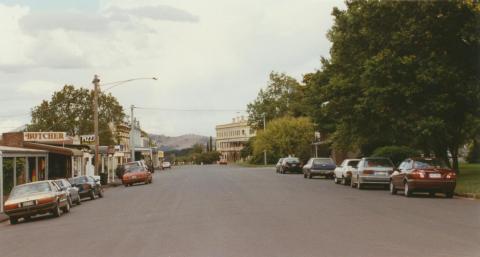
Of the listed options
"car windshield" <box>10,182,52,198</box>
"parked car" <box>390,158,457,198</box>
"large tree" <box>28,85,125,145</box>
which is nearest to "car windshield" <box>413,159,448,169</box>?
"parked car" <box>390,158,457,198</box>

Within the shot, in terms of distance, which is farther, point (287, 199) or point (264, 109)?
point (264, 109)

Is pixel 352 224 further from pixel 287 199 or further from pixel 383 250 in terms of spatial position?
pixel 287 199

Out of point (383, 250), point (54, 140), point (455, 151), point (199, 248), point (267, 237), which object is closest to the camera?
point (383, 250)

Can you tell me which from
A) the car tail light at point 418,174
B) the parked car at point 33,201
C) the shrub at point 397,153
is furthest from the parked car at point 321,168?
the parked car at point 33,201

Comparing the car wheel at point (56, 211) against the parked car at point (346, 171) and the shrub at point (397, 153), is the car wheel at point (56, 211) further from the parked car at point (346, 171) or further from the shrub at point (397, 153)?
the shrub at point (397, 153)

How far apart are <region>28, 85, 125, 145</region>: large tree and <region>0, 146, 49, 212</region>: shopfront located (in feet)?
95.5

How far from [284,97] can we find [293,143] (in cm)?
2547

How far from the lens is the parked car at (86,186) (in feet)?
104

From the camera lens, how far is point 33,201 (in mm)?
22172

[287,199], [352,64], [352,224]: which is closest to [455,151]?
[352,64]

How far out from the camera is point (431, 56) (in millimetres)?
28438

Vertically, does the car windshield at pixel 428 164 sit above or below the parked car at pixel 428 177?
above

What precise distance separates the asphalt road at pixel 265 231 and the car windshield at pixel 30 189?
3.60 feet

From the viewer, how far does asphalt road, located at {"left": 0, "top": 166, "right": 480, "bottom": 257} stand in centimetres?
1169
